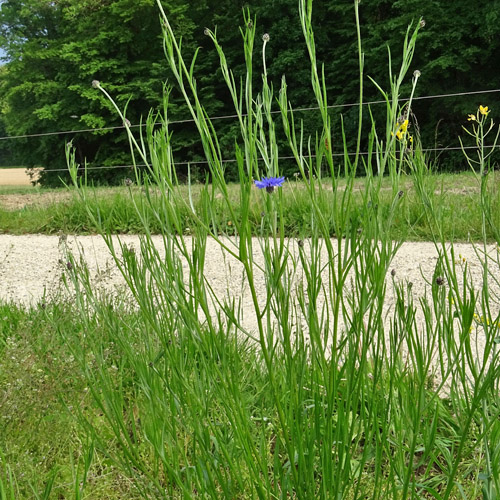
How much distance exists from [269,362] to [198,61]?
57.9 ft

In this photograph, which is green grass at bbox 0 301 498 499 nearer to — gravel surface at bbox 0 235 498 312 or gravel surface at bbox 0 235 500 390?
gravel surface at bbox 0 235 500 390

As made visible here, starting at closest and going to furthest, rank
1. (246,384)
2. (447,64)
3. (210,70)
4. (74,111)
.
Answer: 1. (246,384)
2. (447,64)
3. (210,70)
4. (74,111)

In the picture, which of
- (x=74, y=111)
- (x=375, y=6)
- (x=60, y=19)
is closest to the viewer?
(x=375, y=6)

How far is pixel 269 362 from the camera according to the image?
761 millimetres

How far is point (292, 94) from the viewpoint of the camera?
1545 cm

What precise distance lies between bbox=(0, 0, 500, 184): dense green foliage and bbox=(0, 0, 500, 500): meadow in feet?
36.9

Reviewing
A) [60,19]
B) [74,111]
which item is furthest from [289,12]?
[60,19]

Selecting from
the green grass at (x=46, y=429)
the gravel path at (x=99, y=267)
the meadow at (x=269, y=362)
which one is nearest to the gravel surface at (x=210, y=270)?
the gravel path at (x=99, y=267)

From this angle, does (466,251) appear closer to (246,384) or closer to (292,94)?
(246,384)

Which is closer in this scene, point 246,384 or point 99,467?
point 99,467

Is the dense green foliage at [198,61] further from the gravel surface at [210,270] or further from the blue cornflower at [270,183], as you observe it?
the blue cornflower at [270,183]

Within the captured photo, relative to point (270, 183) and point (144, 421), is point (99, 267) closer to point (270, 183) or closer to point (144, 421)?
point (144, 421)

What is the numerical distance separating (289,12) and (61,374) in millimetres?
16026

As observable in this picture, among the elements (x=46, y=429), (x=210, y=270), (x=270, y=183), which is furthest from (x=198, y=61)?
(x=270, y=183)
